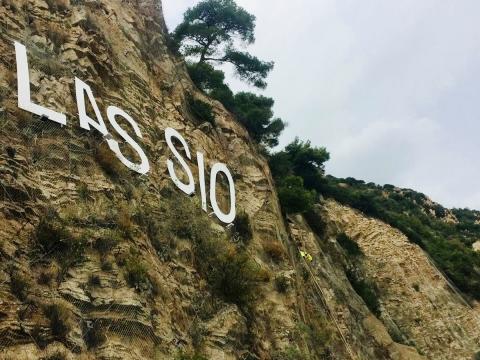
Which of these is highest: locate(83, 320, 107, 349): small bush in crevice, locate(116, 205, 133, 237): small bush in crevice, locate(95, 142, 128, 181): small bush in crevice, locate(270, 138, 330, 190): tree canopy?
locate(270, 138, 330, 190): tree canopy

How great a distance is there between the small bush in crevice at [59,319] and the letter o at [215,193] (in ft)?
20.7

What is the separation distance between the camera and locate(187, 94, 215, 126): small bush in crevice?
18698 millimetres

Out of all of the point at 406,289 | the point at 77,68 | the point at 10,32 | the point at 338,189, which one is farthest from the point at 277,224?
the point at 338,189

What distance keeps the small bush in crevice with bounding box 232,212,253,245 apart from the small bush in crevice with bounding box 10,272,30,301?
709 cm

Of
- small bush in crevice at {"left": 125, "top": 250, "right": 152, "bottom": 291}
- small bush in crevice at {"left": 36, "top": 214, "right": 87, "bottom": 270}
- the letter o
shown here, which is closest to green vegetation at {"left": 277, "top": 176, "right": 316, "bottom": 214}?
the letter o

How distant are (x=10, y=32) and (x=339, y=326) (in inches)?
472

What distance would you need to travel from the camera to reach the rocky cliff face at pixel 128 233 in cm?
834

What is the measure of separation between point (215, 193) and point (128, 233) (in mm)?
4940

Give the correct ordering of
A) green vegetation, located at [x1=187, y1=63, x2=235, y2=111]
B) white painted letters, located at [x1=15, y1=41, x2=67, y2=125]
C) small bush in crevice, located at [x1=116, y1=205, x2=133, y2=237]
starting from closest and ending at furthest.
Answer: small bush in crevice, located at [x1=116, y1=205, x2=133, y2=237] < white painted letters, located at [x1=15, y1=41, x2=67, y2=125] < green vegetation, located at [x1=187, y1=63, x2=235, y2=111]

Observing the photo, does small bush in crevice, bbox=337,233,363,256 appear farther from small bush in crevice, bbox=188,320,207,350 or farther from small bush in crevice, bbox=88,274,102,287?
small bush in crevice, bbox=88,274,102,287

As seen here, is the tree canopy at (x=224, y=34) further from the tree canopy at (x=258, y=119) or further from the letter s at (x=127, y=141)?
the letter s at (x=127, y=141)

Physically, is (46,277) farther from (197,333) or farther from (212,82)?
(212,82)

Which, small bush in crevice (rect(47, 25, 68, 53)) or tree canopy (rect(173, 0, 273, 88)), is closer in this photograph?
small bush in crevice (rect(47, 25, 68, 53))

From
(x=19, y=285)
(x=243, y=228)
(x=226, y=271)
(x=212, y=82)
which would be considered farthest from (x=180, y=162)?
(x=212, y=82)
